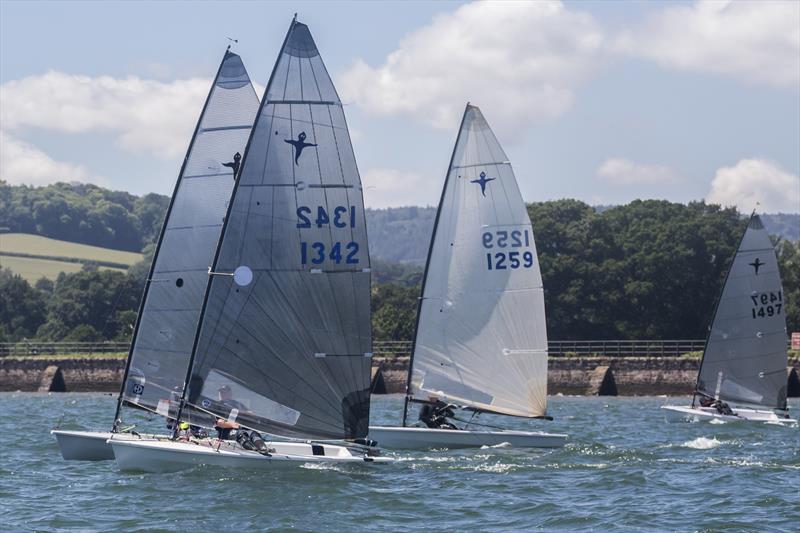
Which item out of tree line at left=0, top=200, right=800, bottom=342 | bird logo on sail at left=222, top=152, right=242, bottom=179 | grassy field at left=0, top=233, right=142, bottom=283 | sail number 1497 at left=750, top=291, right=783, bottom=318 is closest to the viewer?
bird logo on sail at left=222, top=152, right=242, bottom=179

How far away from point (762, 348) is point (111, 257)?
131182mm

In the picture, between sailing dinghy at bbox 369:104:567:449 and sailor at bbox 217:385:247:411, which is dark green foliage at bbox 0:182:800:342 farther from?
sailor at bbox 217:385:247:411

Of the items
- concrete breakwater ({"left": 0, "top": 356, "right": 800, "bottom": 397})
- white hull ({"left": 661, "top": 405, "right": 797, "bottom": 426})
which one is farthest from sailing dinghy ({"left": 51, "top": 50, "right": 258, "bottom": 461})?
concrete breakwater ({"left": 0, "top": 356, "right": 800, "bottom": 397})

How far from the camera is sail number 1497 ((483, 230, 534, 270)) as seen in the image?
3402 cm

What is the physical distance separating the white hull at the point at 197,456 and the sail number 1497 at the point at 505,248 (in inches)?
377

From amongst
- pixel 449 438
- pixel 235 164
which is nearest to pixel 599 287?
pixel 449 438

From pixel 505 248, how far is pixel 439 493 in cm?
1065

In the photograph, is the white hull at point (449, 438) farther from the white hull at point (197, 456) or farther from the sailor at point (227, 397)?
the sailor at point (227, 397)

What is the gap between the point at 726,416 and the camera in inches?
1825

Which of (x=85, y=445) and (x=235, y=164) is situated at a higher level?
(x=235, y=164)

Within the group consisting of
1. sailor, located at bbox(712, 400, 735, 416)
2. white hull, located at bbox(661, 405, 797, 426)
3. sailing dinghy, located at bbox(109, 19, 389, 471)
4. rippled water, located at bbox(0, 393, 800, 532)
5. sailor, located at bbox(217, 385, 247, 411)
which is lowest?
rippled water, located at bbox(0, 393, 800, 532)

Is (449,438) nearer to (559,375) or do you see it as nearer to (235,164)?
(235,164)

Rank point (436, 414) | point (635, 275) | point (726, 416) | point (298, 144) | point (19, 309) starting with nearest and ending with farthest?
point (298, 144), point (436, 414), point (726, 416), point (635, 275), point (19, 309)

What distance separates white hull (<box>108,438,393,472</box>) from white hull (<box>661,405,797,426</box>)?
23.4 meters
